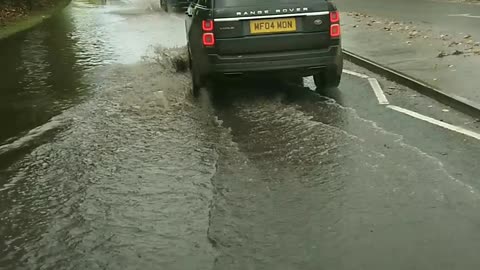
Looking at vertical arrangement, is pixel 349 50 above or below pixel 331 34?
below

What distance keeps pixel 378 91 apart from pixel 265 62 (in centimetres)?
197

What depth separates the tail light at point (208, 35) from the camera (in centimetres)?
826

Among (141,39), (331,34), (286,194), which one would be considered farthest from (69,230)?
(141,39)

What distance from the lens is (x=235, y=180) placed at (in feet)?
18.2

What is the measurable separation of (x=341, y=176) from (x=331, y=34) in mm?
3333

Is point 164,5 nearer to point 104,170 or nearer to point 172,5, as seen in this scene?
point 172,5

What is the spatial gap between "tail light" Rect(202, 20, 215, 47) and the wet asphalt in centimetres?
88

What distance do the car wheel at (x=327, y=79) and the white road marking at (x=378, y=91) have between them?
591 millimetres

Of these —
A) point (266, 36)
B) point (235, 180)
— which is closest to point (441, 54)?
point (266, 36)

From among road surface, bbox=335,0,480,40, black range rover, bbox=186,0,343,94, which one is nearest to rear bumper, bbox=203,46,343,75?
black range rover, bbox=186,0,343,94

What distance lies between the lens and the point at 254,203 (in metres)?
4.98

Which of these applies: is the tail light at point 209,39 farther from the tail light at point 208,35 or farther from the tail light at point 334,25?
the tail light at point 334,25

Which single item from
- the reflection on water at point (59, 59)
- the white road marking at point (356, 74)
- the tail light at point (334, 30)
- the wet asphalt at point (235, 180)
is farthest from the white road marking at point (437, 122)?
the reflection on water at point (59, 59)

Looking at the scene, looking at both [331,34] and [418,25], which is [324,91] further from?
[418,25]
